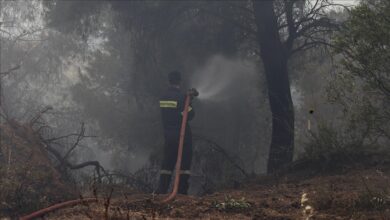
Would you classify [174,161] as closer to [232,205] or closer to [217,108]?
[232,205]

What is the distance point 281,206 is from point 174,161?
13.8 feet

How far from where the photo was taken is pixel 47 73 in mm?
22375

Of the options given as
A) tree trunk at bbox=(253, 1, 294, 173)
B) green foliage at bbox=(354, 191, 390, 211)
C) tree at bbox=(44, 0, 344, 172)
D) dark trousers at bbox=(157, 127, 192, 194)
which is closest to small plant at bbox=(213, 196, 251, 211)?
green foliage at bbox=(354, 191, 390, 211)

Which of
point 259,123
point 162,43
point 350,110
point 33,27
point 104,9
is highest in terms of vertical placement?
point 33,27

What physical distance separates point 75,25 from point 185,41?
9.29ft

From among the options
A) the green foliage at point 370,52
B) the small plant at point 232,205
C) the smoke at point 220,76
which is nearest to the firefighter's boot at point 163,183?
the small plant at point 232,205

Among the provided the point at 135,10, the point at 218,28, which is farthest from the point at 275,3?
the point at 135,10

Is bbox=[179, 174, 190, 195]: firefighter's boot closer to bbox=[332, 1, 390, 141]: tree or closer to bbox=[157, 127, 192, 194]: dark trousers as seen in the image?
bbox=[157, 127, 192, 194]: dark trousers

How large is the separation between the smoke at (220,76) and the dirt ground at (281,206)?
23.7 ft

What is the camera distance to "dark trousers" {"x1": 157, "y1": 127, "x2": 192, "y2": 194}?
335 inches

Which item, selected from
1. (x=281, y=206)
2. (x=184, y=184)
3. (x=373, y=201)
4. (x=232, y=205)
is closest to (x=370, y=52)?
(x=373, y=201)

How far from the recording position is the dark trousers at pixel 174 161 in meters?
8.51

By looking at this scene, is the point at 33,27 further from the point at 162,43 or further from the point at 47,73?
the point at 162,43

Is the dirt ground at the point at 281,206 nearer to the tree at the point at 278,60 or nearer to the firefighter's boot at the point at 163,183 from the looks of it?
the firefighter's boot at the point at 163,183
